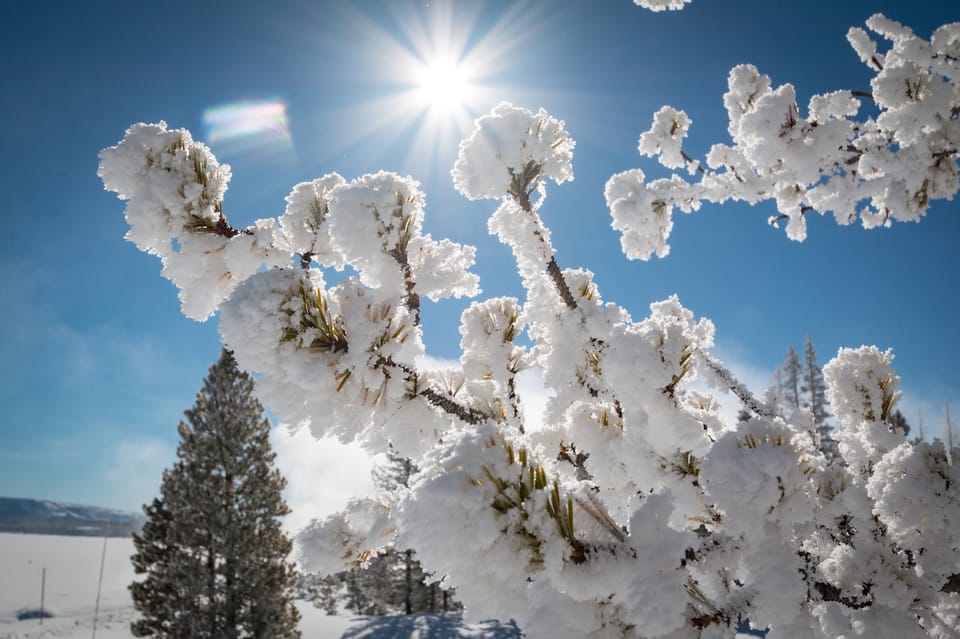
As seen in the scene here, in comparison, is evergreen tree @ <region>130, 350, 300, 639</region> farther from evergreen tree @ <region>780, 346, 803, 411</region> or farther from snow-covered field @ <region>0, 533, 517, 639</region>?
evergreen tree @ <region>780, 346, 803, 411</region>

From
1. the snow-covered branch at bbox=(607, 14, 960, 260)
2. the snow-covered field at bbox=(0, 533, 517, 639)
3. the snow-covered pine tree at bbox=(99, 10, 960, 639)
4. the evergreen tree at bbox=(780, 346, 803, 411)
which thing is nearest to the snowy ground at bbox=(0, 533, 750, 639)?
the snow-covered field at bbox=(0, 533, 517, 639)

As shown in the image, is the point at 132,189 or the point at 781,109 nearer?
the point at 132,189

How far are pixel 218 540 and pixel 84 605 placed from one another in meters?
29.9

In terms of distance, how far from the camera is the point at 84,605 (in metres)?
32.1

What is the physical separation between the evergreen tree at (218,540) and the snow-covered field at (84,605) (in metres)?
3.59

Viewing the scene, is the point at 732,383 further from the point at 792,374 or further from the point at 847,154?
the point at 792,374

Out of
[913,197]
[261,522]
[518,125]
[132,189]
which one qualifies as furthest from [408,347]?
[261,522]

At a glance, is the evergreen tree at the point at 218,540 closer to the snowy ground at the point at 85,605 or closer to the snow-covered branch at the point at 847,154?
the snowy ground at the point at 85,605

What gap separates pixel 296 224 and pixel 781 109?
10.4 ft

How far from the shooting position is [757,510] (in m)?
1.02

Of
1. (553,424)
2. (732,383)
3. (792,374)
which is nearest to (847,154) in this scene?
(732,383)

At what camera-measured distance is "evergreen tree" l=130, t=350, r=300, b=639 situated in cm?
1348

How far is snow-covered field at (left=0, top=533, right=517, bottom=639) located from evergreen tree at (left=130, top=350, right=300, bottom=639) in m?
3.59

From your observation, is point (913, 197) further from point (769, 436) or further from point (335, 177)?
point (335, 177)
